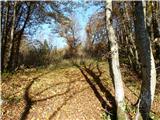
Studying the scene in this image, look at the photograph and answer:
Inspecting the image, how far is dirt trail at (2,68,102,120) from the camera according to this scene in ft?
35.7

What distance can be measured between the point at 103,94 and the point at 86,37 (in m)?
29.0

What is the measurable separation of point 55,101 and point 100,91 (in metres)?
2.55

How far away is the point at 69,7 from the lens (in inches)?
786

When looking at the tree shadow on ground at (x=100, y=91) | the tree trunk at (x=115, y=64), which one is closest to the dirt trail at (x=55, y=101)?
the tree shadow on ground at (x=100, y=91)

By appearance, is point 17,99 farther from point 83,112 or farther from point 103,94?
point 103,94

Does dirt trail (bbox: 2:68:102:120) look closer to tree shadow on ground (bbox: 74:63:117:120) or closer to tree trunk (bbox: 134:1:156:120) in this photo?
tree shadow on ground (bbox: 74:63:117:120)

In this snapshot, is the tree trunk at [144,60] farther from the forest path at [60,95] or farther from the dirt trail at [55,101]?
the dirt trail at [55,101]

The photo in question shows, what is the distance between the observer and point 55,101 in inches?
468

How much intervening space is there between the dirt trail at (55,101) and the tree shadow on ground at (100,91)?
9.0 inches

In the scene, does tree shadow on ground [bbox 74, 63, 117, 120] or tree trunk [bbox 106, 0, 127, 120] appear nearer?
tree trunk [bbox 106, 0, 127, 120]

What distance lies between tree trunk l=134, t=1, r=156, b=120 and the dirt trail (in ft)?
5.54

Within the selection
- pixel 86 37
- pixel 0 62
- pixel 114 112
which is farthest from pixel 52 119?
pixel 86 37

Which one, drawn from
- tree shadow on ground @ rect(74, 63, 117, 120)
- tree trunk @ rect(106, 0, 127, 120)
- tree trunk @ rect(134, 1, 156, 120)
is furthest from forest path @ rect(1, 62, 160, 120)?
tree trunk @ rect(134, 1, 156, 120)

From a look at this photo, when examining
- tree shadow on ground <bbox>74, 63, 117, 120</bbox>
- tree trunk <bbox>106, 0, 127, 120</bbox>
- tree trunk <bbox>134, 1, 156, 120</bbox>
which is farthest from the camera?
tree shadow on ground <bbox>74, 63, 117, 120</bbox>
